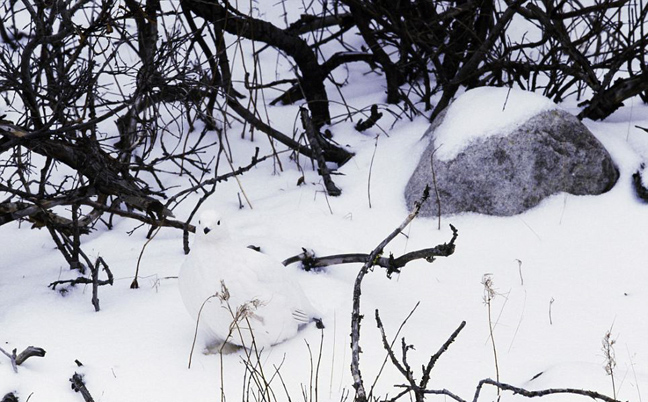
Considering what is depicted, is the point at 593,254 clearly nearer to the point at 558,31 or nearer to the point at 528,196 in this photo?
the point at 528,196

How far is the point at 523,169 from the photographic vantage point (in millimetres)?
4152

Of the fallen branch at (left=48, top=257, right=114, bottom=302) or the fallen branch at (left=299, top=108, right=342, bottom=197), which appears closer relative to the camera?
the fallen branch at (left=48, top=257, right=114, bottom=302)

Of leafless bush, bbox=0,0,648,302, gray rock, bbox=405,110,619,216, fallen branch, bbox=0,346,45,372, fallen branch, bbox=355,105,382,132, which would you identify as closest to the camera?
fallen branch, bbox=0,346,45,372

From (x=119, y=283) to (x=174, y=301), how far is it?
349 millimetres

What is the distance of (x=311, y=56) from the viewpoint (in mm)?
5055

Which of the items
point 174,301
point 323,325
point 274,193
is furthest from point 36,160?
point 323,325

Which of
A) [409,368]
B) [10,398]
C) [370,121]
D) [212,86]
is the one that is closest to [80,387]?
[10,398]

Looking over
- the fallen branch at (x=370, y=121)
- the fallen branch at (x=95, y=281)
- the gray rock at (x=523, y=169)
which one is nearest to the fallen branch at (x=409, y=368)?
the fallen branch at (x=95, y=281)

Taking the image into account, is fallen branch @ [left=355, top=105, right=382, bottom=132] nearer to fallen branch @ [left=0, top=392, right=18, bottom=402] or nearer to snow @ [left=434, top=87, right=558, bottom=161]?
snow @ [left=434, top=87, right=558, bottom=161]

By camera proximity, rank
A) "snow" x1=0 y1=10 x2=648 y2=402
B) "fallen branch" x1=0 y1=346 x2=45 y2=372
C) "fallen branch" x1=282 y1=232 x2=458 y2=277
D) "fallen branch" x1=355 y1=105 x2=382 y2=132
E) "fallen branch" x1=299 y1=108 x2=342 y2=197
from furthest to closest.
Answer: "fallen branch" x1=355 y1=105 x2=382 y2=132, "fallen branch" x1=299 y1=108 x2=342 y2=197, "fallen branch" x1=282 y1=232 x2=458 y2=277, "snow" x1=0 y1=10 x2=648 y2=402, "fallen branch" x1=0 y1=346 x2=45 y2=372

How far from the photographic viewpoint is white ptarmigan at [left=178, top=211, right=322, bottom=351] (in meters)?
2.93

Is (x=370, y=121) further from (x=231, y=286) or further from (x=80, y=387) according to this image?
(x=80, y=387)

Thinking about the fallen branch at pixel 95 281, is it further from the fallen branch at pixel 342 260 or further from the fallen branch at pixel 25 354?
the fallen branch at pixel 342 260

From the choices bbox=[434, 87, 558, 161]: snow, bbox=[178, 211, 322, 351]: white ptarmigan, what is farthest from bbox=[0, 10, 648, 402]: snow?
bbox=[178, 211, 322, 351]: white ptarmigan
